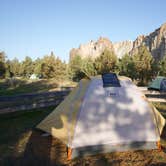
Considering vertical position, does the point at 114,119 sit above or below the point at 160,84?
below

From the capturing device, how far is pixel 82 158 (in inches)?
248

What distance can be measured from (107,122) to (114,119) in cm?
22

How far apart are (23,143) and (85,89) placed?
2.56 m

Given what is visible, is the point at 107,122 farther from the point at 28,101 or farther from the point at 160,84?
the point at 160,84

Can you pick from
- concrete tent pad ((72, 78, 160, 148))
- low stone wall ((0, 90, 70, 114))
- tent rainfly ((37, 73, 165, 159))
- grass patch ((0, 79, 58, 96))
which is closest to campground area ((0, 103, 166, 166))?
tent rainfly ((37, 73, 165, 159))

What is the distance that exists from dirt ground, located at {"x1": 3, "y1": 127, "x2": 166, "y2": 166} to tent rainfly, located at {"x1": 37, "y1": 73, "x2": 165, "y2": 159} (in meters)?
0.22

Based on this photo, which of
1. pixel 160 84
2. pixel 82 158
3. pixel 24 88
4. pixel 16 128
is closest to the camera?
pixel 82 158

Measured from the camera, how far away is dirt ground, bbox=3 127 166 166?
5875 mm

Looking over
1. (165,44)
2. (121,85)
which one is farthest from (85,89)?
(165,44)

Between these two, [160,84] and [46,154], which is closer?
[46,154]

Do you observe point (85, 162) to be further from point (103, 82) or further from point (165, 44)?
point (165, 44)

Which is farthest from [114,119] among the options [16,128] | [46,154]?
[16,128]

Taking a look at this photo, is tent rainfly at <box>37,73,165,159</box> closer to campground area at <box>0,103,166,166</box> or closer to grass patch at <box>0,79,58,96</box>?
campground area at <box>0,103,166,166</box>

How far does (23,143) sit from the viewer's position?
747 cm
